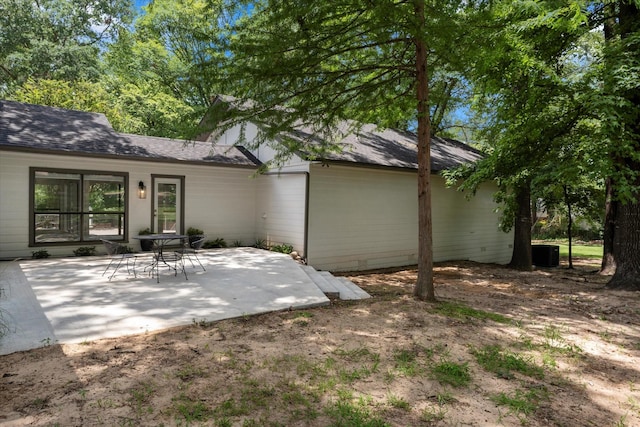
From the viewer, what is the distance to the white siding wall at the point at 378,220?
Result: 1034 cm

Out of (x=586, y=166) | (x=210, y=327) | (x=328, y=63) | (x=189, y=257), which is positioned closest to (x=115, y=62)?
(x=189, y=257)

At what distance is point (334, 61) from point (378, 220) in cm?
582

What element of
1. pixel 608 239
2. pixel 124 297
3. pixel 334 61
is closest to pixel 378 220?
pixel 334 61

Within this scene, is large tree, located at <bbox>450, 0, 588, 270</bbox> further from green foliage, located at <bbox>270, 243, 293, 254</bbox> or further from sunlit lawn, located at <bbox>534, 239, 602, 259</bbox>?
sunlit lawn, located at <bbox>534, 239, 602, 259</bbox>

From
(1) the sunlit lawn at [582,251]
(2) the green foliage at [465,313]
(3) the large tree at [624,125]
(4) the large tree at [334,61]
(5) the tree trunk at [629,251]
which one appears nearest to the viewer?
(4) the large tree at [334,61]

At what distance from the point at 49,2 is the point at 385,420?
3018cm

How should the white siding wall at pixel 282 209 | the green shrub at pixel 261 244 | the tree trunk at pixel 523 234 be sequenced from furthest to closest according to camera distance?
the tree trunk at pixel 523 234, the green shrub at pixel 261 244, the white siding wall at pixel 282 209

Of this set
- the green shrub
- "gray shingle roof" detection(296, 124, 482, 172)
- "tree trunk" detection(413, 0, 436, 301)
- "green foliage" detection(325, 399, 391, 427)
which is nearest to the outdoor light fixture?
the green shrub

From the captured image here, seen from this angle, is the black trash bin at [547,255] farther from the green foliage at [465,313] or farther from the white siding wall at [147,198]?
the white siding wall at [147,198]

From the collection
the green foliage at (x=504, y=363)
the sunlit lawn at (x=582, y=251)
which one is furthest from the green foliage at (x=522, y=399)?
the sunlit lawn at (x=582, y=251)

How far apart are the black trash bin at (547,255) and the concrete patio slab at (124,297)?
32.4ft

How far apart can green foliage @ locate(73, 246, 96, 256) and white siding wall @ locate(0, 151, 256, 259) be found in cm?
11

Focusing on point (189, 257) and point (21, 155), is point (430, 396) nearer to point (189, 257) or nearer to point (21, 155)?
point (189, 257)

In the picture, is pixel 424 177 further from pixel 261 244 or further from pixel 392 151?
pixel 261 244
